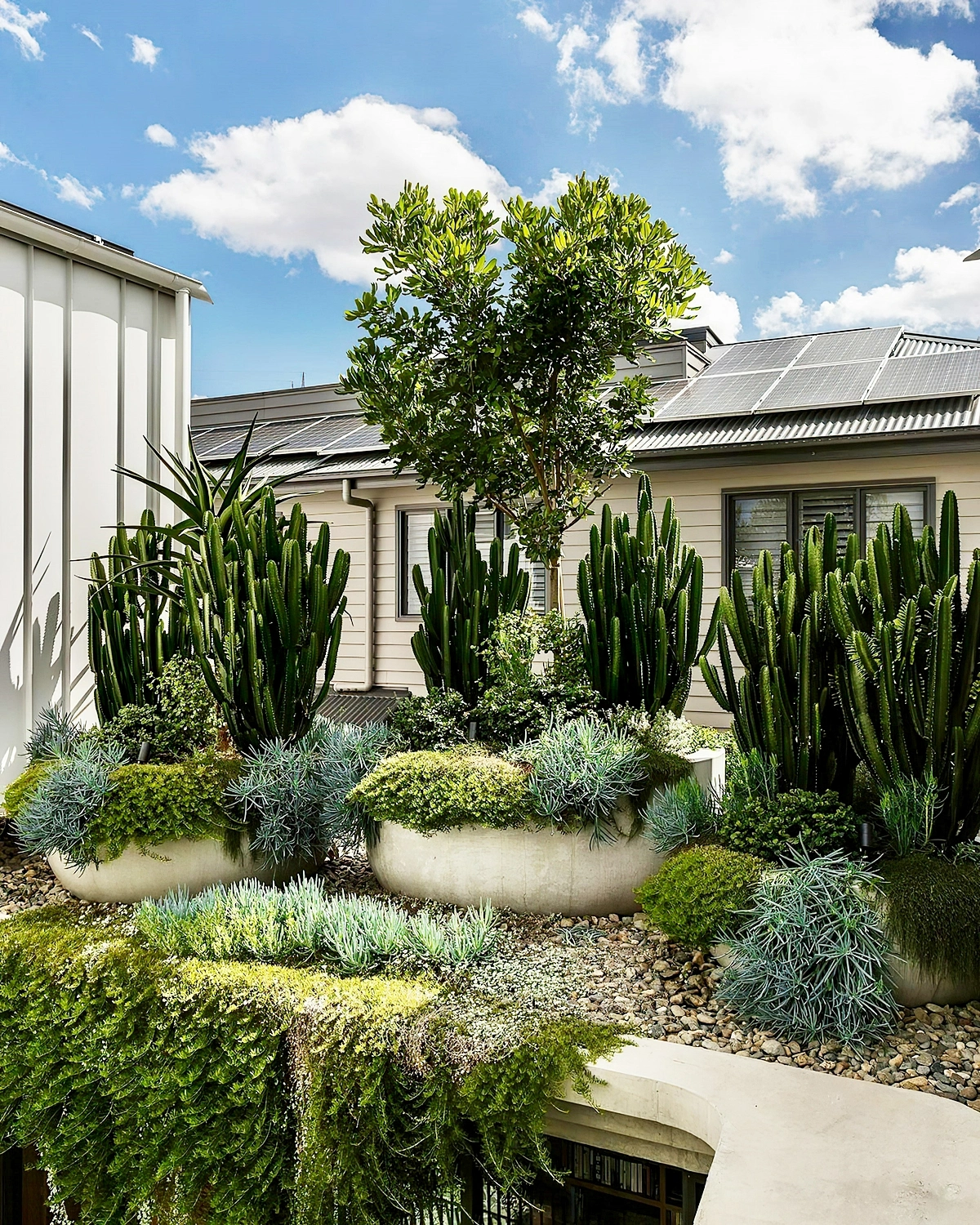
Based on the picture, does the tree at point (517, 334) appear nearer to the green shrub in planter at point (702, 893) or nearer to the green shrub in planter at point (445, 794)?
the green shrub in planter at point (445, 794)

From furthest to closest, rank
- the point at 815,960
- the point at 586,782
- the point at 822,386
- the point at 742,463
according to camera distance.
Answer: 1. the point at 822,386
2. the point at 742,463
3. the point at 586,782
4. the point at 815,960

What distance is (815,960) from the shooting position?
117 inches

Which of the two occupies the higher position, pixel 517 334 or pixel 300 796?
pixel 517 334

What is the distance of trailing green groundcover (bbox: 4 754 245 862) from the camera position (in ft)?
14.0

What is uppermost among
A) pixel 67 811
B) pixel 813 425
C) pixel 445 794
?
pixel 813 425

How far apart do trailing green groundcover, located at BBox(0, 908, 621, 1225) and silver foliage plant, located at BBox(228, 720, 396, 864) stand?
1107mm

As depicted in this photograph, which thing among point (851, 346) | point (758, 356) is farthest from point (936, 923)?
point (758, 356)

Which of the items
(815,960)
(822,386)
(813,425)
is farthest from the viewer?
Answer: (822,386)

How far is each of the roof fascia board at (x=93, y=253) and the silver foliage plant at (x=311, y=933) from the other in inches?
168

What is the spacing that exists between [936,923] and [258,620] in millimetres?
3569

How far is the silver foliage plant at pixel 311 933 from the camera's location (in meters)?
3.31

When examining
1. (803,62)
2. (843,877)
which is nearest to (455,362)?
(843,877)

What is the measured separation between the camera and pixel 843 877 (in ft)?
10.3

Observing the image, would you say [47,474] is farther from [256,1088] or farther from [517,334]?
[256,1088]
